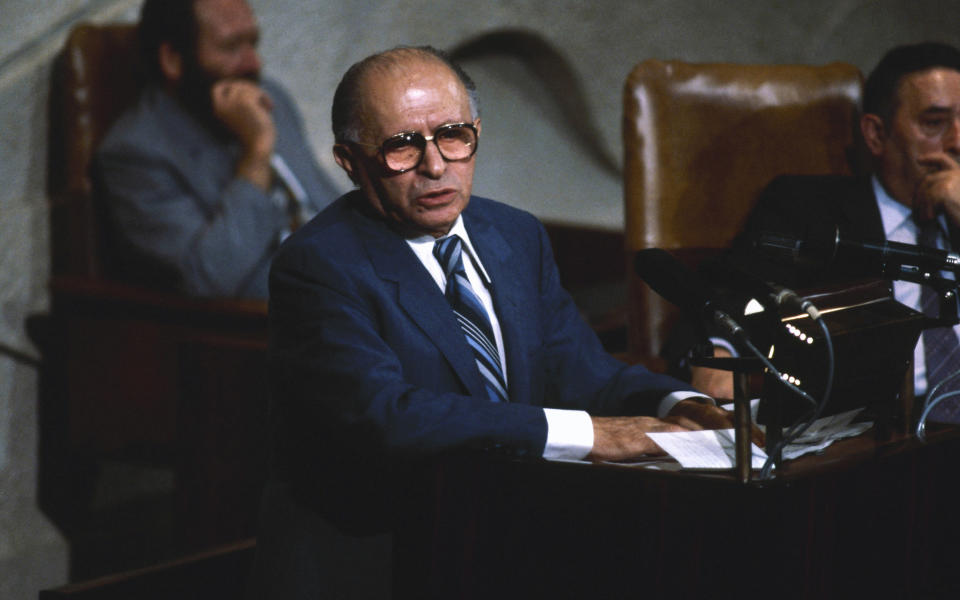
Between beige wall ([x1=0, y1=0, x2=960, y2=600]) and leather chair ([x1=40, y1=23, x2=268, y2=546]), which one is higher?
beige wall ([x1=0, y1=0, x2=960, y2=600])

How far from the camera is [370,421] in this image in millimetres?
1496

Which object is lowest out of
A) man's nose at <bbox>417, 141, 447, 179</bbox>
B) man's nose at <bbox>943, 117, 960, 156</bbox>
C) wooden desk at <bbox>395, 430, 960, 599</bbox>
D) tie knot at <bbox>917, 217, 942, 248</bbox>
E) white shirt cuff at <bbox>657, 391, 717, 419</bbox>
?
wooden desk at <bbox>395, 430, 960, 599</bbox>

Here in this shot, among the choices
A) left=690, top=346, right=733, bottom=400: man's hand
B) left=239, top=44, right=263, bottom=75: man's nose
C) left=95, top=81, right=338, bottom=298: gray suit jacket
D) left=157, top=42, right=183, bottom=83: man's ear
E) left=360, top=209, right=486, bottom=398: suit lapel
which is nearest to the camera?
left=360, top=209, right=486, bottom=398: suit lapel

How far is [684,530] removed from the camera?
52.6 inches

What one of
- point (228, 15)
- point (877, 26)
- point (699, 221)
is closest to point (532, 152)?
point (877, 26)

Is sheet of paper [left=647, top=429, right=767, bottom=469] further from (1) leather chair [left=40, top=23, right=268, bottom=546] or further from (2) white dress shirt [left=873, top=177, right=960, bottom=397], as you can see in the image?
(1) leather chair [left=40, top=23, right=268, bottom=546]

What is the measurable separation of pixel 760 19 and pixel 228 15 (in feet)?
7.76

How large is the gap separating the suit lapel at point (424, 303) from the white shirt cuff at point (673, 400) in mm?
266

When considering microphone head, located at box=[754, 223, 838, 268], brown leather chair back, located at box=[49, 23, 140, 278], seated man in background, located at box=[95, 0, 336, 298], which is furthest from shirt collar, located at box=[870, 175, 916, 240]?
brown leather chair back, located at box=[49, 23, 140, 278]

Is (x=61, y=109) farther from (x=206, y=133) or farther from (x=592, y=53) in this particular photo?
(x=592, y=53)

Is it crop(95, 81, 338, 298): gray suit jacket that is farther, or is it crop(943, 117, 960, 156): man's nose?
crop(95, 81, 338, 298): gray suit jacket

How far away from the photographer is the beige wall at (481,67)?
3.04m

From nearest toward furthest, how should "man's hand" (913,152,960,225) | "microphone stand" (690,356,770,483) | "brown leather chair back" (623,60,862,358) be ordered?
"microphone stand" (690,356,770,483)
"man's hand" (913,152,960,225)
"brown leather chair back" (623,60,862,358)

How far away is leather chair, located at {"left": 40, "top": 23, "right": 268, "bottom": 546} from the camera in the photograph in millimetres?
2712
